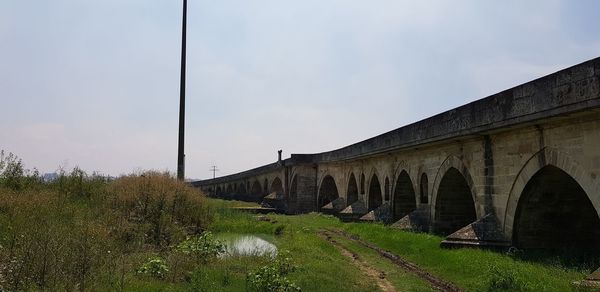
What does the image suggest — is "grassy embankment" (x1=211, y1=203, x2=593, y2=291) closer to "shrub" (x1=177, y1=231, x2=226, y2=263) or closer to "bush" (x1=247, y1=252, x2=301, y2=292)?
"bush" (x1=247, y1=252, x2=301, y2=292)

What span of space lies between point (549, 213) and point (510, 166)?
1091mm

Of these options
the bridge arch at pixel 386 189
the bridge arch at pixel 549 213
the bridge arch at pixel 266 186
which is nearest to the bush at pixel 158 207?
the bridge arch at pixel 549 213

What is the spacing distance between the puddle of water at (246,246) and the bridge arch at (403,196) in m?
5.68

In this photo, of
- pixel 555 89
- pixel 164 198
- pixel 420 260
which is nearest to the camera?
pixel 555 89

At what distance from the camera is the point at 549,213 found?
916 cm

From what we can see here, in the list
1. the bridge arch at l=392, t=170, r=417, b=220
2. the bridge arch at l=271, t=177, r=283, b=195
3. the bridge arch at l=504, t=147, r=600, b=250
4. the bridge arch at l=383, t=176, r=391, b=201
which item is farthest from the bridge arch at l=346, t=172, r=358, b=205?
the bridge arch at l=271, t=177, r=283, b=195

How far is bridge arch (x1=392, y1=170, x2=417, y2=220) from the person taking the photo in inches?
671

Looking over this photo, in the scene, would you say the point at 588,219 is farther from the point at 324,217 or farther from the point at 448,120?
the point at 324,217

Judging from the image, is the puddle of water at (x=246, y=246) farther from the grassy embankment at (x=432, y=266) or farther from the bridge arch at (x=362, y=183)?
the bridge arch at (x=362, y=183)

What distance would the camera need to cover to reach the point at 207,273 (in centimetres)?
668

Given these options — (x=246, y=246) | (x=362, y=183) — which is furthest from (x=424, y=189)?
(x=362, y=183)

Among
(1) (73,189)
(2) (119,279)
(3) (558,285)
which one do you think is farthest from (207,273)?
(1) (73,189)

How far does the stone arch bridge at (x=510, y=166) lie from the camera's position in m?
7.25

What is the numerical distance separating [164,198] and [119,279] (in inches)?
226
